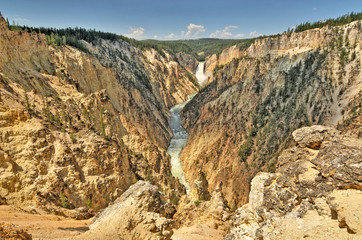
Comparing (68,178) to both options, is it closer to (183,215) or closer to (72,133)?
(72,133)

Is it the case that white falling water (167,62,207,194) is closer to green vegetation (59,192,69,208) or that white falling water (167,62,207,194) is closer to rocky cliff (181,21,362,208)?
rocky cliff (181,21,362,208)

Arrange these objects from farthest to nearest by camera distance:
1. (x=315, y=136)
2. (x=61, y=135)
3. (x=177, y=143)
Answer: (x=177, y=143)
(x=61, y=135)
(x=315, y=136)

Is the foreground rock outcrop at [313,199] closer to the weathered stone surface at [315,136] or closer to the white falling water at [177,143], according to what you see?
the weathered stone surface at [315,136]

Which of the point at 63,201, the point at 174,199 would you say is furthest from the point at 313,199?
the point at 174,199

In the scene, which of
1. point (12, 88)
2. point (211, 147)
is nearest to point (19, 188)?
point (12, 88)

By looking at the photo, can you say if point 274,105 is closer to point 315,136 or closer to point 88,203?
point 315,136
